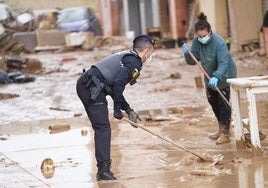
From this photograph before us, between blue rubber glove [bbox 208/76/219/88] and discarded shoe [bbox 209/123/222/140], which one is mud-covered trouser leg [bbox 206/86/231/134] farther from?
blue rubber glove [bbox 208/76/219/88]

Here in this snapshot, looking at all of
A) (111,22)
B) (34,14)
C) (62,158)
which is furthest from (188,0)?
(62,158)

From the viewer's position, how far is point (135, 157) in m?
8.44

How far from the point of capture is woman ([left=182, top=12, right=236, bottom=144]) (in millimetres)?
8828

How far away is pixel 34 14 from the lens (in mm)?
41375

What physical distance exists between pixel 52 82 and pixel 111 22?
21.1m

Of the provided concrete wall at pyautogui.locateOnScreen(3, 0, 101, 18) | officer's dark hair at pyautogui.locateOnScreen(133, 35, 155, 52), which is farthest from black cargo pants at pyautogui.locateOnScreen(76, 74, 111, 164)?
concrete wall at pyautogui.locateOnScreen(3, 0, 101, 18)

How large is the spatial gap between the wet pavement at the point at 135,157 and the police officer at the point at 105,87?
31cm

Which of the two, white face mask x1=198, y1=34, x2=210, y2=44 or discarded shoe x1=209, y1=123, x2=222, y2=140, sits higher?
white face mask x1=198, y1=34, x2=210, y2=44

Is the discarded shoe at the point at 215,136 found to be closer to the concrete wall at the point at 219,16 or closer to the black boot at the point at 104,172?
the black boot at the point at 104,172

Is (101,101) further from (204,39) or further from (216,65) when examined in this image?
(216,65)

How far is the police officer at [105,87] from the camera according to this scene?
721 centimetres

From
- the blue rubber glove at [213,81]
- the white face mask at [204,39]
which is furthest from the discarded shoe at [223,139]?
the white face mask at [204,39]

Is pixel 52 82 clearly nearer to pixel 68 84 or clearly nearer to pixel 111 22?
pixel 68 84

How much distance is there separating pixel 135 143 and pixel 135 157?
3.17 ft
